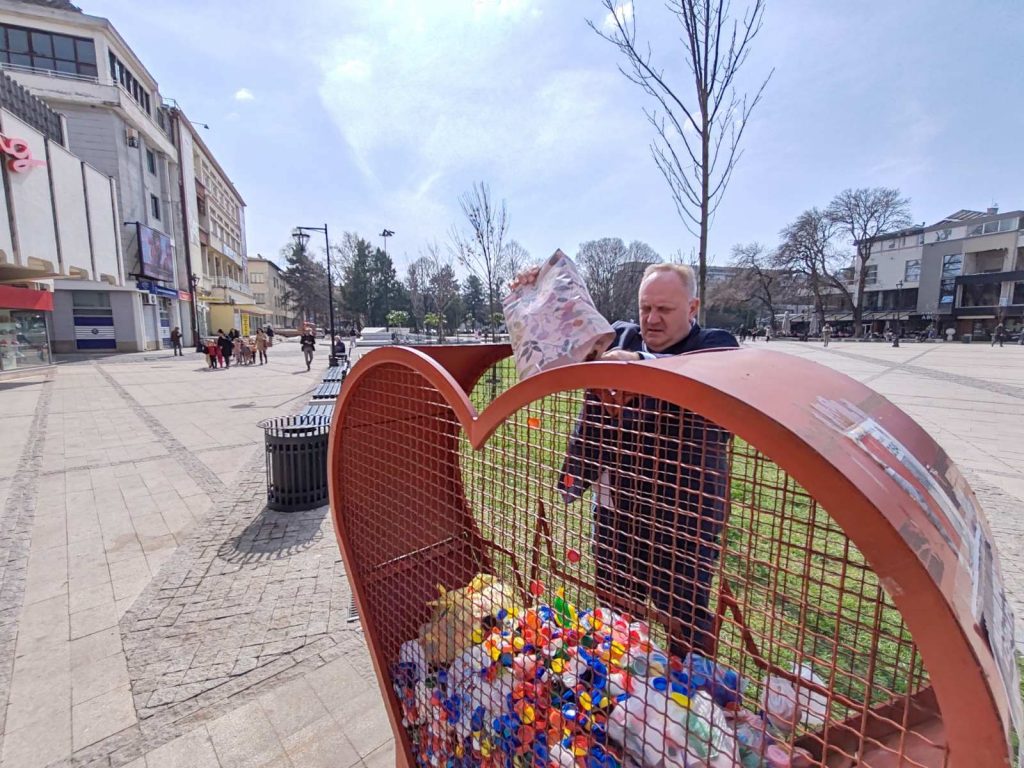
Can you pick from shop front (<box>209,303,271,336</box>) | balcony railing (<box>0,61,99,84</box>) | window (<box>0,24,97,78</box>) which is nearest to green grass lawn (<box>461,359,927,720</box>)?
balcony railing (<box>0,61,99,84</box>)

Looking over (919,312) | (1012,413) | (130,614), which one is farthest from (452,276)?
(919,312)

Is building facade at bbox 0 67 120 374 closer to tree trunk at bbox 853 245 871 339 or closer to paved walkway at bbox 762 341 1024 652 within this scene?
paved walkway at bbox 762 341 1024 652


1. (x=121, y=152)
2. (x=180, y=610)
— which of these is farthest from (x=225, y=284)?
(x=180, y=610)

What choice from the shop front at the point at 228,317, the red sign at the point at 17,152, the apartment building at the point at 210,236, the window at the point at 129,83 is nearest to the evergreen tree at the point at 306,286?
the apartment building at the point at 210,236

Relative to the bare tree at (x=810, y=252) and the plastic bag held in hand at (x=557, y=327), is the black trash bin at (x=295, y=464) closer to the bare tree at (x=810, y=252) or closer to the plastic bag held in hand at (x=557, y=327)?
the plastic bag held in hand at (x=557, y=327)

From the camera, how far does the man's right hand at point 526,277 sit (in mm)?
1576

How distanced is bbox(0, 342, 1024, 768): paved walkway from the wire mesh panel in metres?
0.83

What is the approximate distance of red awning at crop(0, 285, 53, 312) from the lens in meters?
14.2

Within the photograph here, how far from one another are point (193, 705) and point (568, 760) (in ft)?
6.79

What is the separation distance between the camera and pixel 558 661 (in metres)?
1.35

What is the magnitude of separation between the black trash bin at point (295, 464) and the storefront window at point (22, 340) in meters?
18.0

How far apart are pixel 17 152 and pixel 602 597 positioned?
63.2 feet

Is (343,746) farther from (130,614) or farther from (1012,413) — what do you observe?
(1012,413)

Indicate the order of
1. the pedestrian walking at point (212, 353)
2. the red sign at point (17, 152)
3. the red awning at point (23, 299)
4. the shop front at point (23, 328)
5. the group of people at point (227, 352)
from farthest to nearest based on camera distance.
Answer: the group of people at point (227, 352)
the pedestrian walking at point (212, 353)
the shop front at point (23, 328)
the red awning at point (23, 299)
the red sign at point (17, 152)
